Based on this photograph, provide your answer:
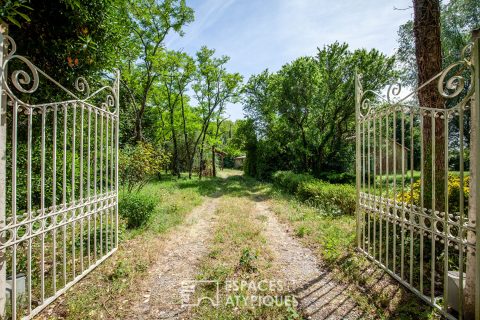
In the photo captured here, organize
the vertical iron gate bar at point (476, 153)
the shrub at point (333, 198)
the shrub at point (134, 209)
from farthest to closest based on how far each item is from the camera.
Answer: the shrub at point (333, 198)
the shrub at point (134, 209)
the vertical iron gate bar at point (476, 153)

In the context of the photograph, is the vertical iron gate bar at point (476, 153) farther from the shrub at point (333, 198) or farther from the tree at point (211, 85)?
the tree at point (211, 85)

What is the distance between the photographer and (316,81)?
1497cm

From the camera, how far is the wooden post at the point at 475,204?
226 centimetres

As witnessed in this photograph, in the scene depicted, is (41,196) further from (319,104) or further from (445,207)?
(319,104)

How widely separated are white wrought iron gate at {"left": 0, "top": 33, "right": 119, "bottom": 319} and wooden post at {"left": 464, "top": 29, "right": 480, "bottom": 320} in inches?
173

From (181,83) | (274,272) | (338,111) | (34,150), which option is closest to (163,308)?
(274,272)

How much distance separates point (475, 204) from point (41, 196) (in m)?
4.63

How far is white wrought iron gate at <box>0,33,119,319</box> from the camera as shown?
8.00 feet

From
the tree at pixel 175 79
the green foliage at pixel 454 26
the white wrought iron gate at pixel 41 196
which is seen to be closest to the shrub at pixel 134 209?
the white wrought iron gate at pixel 41 196

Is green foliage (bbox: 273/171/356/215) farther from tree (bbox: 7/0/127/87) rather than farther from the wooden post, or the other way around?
tree (bbox: 7/0/127/87)

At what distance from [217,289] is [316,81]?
14338 millimetres

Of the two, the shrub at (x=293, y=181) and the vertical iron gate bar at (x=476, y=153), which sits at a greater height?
the vertical iron gate bar at (x=476, y=153)

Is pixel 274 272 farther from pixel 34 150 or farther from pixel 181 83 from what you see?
pixel 181 83

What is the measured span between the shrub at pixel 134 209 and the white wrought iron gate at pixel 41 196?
1218 millimetres
